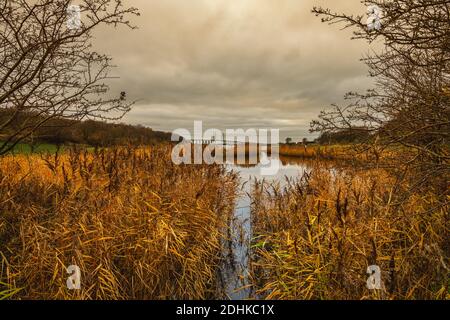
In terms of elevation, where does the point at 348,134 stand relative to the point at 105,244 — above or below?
above

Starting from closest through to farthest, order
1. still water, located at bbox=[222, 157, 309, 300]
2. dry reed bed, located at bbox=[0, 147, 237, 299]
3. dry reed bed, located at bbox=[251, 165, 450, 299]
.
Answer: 1. dry reed bed, located at bbox=[251, 165, 450, 299]
2. dry reed bed, located at bbox=[0, 147, 237, 299]
3. still water, located at bbox=[222, 157, 309, 300]

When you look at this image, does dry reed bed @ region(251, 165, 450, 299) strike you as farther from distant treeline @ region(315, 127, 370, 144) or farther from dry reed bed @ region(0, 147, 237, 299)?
dry reed bed @ region(0, 147, 237, 299)

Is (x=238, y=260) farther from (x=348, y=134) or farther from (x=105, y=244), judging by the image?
(x=348, y=134)

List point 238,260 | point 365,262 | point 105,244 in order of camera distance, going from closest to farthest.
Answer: point 365,262
point 105,244
point 238,260

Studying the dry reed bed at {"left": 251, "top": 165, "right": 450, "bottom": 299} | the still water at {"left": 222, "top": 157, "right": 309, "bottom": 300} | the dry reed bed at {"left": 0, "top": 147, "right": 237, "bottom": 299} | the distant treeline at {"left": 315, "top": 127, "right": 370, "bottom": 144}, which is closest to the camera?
the dry reed bed at {"left": 251, "top": 165, "right": 450, "bottom": 299}

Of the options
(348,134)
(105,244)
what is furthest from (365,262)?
(105,244)

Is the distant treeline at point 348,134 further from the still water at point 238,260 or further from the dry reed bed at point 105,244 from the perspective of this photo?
the dry reed bed at point 105,244

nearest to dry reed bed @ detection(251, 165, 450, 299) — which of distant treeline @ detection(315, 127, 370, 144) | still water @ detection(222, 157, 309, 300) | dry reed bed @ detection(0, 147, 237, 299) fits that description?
still water @ detection(222, 157, 309, 300)

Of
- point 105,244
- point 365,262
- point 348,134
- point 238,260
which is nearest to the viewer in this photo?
point 365,262

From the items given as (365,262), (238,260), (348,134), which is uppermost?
(348,134)

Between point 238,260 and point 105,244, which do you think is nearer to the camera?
point 105,244

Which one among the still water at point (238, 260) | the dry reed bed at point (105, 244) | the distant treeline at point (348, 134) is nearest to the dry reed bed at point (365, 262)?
the still water at point (238, 260)
